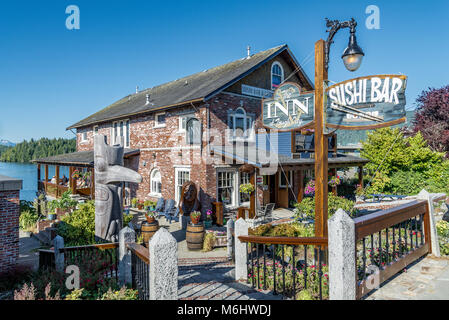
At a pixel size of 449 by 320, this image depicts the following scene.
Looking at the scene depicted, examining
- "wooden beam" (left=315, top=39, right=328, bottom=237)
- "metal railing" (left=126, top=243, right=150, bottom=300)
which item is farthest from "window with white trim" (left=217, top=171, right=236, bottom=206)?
"wooden beam" (left=315, top=39, right=328, bottom=237)

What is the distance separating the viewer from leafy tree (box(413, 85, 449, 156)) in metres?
20.2

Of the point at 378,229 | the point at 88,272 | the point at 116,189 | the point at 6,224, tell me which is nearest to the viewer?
the point at 378,229

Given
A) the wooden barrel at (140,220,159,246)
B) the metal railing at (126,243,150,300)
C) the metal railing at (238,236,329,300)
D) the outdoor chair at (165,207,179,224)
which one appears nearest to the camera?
the metal railing at (126,243,150,300)

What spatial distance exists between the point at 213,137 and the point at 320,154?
28.9 ft

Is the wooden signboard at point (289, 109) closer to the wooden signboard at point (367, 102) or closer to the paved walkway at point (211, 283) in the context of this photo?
the wooden signboard at point (367, 102)

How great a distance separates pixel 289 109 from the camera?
5738mm

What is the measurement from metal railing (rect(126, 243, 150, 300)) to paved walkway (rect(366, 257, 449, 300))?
3.10 metres

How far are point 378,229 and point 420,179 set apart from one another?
49.3 ft

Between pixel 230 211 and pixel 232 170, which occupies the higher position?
pixel 232 170

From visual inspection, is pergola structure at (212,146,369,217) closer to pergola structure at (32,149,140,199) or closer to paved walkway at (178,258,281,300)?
paved walkway at (178,258,281,300)

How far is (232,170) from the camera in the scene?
14.0 metres

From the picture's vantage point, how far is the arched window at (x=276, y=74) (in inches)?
658
